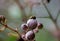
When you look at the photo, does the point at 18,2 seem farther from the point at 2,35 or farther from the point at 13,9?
the point at 13,9

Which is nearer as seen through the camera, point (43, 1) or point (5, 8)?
point (43, 1)

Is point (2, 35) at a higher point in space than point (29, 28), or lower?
lower

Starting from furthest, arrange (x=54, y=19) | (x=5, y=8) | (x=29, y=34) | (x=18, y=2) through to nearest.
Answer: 1. (x=5, y=8)
2. (x=18, y=2)
3. (x=54, y=19)
4. (x=29, y=34)

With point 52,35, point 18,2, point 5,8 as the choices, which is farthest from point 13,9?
point 52,35

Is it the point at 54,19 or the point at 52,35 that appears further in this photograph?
the point at 52,35

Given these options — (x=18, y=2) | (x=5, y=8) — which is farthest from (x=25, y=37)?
(x=5, y=8)

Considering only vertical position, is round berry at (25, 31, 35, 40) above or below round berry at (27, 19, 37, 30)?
below

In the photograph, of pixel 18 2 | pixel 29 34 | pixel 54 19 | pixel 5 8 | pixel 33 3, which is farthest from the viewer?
pixel 5 8

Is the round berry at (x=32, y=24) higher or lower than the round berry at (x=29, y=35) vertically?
higher

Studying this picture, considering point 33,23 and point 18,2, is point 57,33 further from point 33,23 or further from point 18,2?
point 33,23
